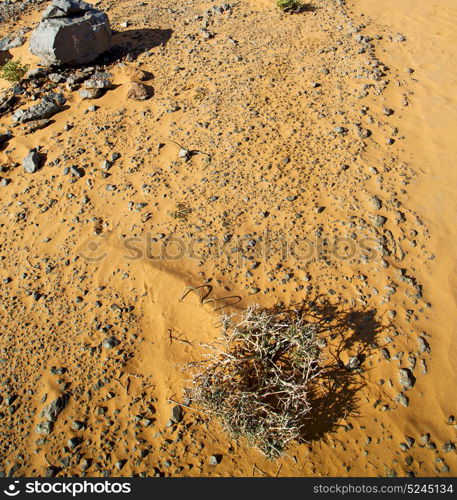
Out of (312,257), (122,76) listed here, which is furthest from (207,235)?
(122,76)

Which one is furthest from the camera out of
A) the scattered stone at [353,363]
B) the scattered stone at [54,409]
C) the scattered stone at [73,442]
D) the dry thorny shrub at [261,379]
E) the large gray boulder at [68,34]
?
the large gray boulder at [68,34]

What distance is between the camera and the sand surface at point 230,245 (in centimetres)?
316

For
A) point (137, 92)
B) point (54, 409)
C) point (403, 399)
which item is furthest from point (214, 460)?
point (137, 92)

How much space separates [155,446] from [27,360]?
4.92 ft

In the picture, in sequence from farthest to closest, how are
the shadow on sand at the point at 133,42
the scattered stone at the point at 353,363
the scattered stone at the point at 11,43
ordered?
the scattered stone at the point at 11,43 < the shadow on sand at the point at 133,42 < the scattered stone at the point at 353,363

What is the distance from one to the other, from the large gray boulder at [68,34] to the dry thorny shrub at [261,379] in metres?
5.17

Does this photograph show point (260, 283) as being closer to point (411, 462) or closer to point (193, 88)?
point (411, 462)

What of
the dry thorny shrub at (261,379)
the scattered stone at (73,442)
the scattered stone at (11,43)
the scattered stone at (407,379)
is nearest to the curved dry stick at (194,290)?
the dry thorny shrub at (261,379)

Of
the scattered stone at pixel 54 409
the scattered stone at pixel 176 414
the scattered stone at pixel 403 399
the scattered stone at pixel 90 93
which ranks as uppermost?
the scattered stone at pixel 90 93

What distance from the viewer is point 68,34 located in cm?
593

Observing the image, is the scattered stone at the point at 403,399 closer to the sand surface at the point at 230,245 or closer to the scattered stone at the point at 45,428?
the sand surface at the point at 230,245

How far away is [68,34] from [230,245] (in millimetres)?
4536

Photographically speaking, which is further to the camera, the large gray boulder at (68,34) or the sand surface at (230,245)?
the large gray boulder at (68,34)

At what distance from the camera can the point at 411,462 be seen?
3.00 meters
